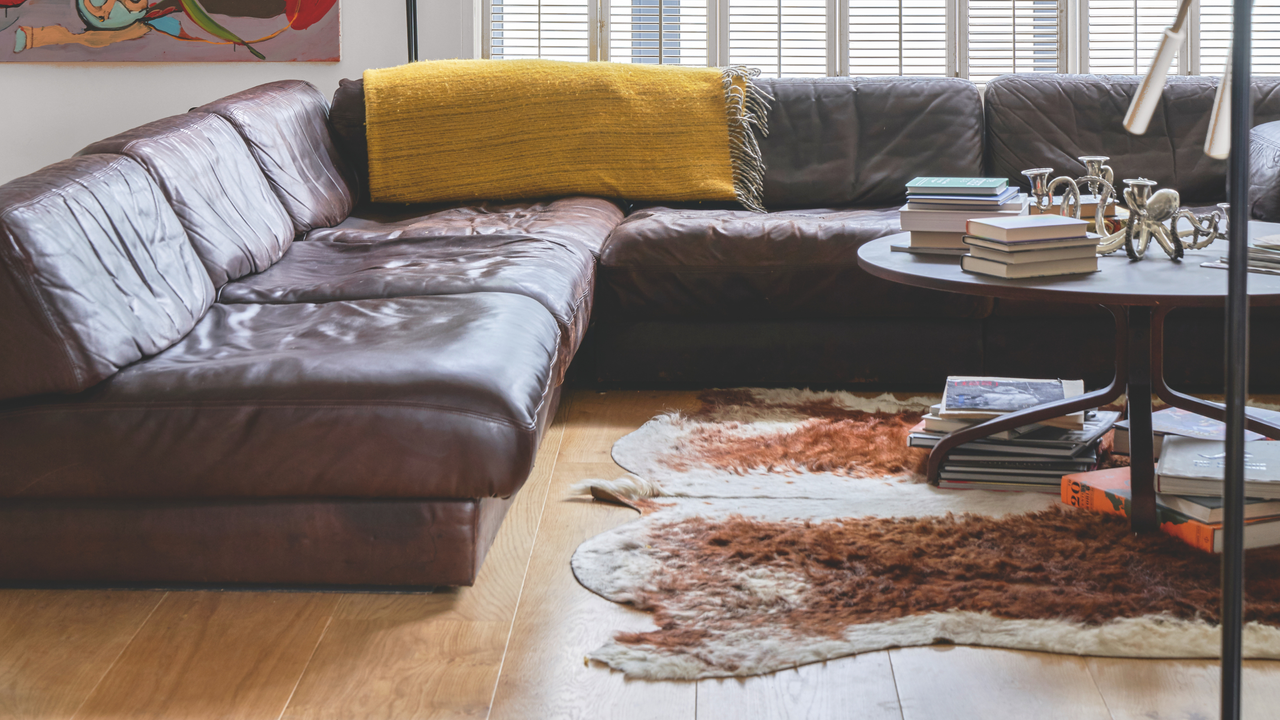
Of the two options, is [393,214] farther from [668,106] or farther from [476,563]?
[476,563]

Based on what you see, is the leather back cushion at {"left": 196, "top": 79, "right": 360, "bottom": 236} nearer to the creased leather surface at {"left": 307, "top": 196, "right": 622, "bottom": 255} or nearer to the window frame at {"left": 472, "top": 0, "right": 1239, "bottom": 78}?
the creased leather surface at {"left": 307, "top": 196, "right": 622, "bottom": 255}

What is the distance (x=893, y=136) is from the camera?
10.9ft

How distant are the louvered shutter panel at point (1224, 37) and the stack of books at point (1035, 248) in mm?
2605

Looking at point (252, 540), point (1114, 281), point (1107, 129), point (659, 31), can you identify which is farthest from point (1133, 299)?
point (659, 31)

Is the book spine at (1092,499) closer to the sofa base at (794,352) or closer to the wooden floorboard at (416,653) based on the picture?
the sofa base at (794,352)

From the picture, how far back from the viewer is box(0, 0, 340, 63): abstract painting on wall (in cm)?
416

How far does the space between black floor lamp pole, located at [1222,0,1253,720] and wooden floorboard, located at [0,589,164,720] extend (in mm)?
1270

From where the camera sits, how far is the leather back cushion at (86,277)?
1.51 metres

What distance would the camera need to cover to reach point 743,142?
3316 mm

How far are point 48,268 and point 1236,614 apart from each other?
1.54 meters

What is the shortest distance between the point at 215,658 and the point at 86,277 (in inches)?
24.7

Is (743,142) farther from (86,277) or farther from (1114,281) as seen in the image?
(86,277)

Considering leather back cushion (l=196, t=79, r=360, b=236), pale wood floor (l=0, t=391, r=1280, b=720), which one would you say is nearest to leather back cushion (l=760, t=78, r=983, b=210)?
leather back cushion (l=196, t=79, r=360, b=236)

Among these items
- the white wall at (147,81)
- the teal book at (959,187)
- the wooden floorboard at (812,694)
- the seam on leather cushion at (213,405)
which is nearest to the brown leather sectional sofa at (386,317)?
the seam on leather cushion at (213,405)
